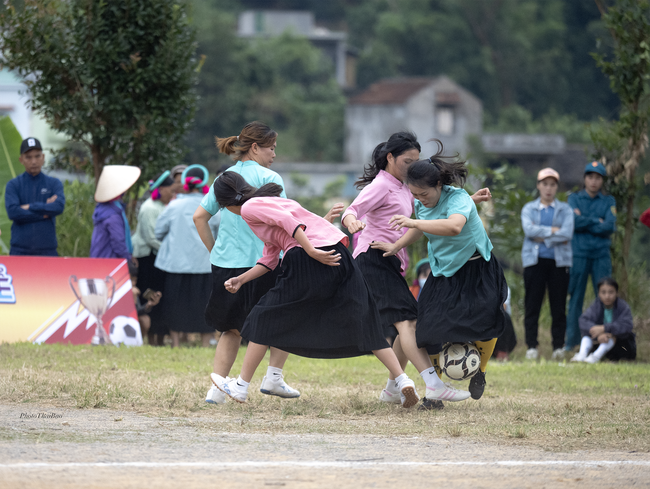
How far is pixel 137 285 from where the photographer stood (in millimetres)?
10852

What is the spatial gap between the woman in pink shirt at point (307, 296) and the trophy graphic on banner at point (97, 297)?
4166 millimetres

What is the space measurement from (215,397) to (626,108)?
760 cm

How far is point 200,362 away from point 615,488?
505 centimetres

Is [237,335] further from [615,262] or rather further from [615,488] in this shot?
[615,262]

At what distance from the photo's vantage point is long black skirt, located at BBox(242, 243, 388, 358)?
19.8 feet

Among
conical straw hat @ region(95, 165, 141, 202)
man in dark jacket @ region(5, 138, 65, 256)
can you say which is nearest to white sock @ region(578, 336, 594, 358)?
conical straw hat @ region(95, 165, 141, 202)

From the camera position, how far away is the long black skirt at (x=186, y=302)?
10.2m

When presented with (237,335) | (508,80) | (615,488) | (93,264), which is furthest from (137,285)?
(508,80)

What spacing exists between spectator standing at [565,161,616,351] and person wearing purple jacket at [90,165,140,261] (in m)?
5.14

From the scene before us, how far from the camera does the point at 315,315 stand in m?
6.07

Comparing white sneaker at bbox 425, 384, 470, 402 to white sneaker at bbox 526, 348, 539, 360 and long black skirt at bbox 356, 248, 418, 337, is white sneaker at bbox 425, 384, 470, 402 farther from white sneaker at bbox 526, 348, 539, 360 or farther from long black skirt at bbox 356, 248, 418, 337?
white sneaker at bbox 526, 348, 539, 360

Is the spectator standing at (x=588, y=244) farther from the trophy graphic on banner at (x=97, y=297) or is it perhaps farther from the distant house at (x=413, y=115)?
the distant house at (x=413, y=115)

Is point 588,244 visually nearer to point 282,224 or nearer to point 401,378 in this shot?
point 401,378

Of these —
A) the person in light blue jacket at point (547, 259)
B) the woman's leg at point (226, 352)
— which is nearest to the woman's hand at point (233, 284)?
the woman's leg at point (226, 352)
